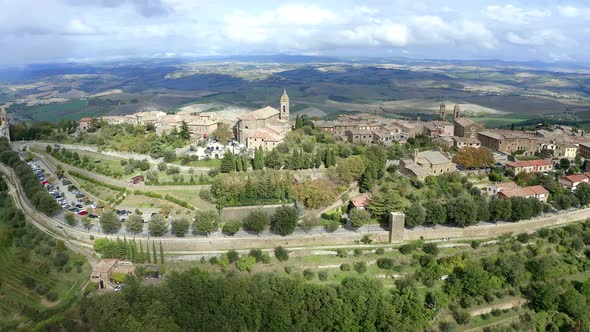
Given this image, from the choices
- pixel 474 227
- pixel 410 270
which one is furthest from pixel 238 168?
pixel 474 227

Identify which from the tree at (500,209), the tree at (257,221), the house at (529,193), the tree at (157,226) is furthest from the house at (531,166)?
the tree at (157,226)

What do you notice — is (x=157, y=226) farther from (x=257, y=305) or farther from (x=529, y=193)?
(x=529, y=193)

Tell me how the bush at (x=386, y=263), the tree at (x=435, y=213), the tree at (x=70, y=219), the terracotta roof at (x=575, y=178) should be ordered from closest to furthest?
1. the bush at (x=386, y=263)
2. the tree at (x=70, y=219)
3. the tree at (x=435, y=213)
4. the terracotta roof at (x=575, y=178)

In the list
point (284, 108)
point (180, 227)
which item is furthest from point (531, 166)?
point (180, 227)

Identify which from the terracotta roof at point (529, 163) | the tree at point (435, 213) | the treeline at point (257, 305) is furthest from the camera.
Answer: the terracotta roof at point (529, 163)

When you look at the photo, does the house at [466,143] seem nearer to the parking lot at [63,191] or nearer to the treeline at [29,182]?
the parking lot at [63,191]

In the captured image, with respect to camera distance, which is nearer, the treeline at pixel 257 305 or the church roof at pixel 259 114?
the treeline at pixel 257 305
